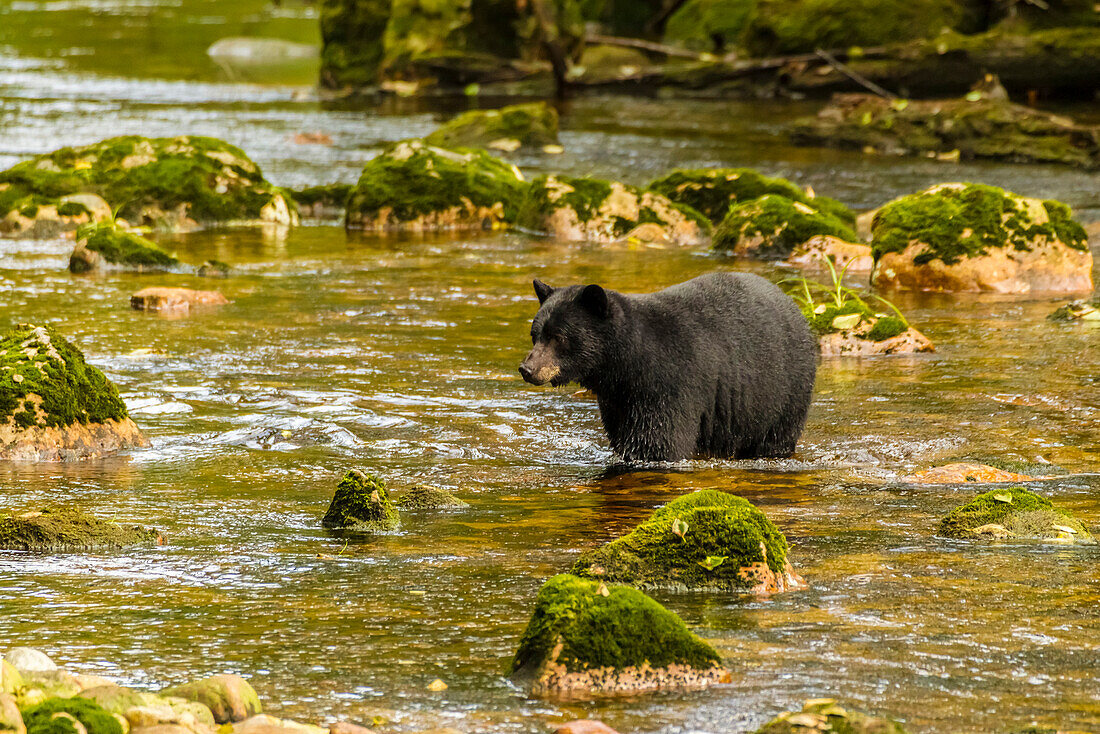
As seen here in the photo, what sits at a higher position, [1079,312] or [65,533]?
[1079,312]

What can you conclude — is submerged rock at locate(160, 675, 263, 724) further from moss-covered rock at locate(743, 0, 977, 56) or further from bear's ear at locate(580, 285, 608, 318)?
moss-covered rock at locate(743, 0, 977, 56)

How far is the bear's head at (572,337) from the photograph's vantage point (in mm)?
7723

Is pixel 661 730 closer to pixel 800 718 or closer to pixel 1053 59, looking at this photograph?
pixel 800 718

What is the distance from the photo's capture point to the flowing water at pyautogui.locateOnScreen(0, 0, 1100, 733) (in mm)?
4703

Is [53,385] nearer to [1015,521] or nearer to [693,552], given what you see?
[693,552]

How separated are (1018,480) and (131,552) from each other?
4.57 metres

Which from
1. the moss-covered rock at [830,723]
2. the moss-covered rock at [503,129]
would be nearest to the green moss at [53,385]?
the moss-covered rock at [830,723]

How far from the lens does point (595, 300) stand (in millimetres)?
7695

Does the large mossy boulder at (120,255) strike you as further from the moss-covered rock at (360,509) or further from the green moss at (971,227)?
the moss-covered rock at (360,509)

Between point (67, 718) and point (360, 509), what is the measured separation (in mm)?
2729

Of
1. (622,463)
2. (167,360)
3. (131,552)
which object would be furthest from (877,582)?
(167,360)

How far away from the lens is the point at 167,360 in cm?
1057

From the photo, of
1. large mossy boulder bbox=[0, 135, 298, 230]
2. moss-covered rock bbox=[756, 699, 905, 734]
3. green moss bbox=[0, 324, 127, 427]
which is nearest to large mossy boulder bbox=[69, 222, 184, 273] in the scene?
large mossy boulder bbox=[0, 135, 298, 230]

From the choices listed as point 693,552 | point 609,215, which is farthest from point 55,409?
point 609,215
